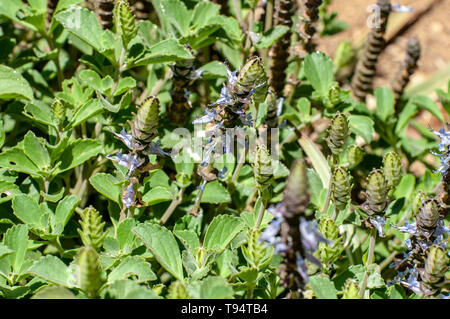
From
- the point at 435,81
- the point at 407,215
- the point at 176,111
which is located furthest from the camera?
the point at 435,81

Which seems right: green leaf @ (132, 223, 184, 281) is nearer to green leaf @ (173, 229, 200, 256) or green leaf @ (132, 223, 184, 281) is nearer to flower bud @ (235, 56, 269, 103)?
green leaf @ (173, 229, 200, 256)

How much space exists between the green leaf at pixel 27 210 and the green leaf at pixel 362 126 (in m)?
1.11

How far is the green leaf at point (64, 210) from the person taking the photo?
165cm

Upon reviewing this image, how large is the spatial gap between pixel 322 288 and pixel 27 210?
0.86m

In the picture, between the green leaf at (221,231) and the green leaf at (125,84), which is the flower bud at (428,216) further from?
the green leaf at (125,84)

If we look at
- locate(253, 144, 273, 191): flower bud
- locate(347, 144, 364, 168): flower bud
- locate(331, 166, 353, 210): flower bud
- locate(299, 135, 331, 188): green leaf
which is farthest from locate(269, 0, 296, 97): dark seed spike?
locate(253, 144, 273, 191): flower bud

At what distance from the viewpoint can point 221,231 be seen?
1682 mm

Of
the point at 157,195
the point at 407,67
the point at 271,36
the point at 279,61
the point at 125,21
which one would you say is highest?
the point at 125,21

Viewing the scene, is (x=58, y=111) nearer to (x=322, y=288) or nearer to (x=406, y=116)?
(x=322, y=288)

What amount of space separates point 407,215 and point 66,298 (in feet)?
3.86

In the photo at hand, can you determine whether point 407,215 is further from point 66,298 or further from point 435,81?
point 435,81

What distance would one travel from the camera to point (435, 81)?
3398mm

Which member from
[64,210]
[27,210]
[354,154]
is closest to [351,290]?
[354,154]
